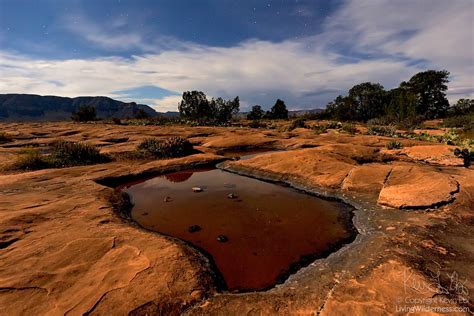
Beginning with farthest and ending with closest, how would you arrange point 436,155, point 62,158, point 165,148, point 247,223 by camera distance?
1. point 165,148
2. point 62,158
3. point 436,155
4. point 247,223

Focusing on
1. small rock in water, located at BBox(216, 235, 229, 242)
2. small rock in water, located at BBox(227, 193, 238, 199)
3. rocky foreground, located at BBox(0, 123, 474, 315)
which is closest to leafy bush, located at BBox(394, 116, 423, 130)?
rocky foreground, located at BBox(0, 123, 474, 315)

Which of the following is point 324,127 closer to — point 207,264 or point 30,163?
point 30,163

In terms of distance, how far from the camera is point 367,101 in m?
62.7

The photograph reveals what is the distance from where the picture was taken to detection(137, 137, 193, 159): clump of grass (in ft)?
51.9

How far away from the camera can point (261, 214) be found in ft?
23.5

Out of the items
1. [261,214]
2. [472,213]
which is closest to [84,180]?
[261,214]

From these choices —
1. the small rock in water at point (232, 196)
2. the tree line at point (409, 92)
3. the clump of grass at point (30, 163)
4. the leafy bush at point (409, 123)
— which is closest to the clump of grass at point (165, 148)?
the clump of grass at point (30, 163)

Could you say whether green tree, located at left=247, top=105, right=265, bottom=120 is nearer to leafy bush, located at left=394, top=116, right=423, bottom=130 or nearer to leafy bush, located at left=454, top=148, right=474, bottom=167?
leafy bush, located at left=394, top=116, right=423, bottom=130

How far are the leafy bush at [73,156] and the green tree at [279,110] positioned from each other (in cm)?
6279

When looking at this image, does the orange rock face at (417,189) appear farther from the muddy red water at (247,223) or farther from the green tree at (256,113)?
the green tree at (256,113)

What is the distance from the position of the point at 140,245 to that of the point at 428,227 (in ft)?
19.8

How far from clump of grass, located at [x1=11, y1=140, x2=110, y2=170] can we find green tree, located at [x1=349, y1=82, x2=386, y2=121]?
59.1m

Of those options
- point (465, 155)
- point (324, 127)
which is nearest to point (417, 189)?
point (465, 155)

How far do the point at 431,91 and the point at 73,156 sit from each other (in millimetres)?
70753
